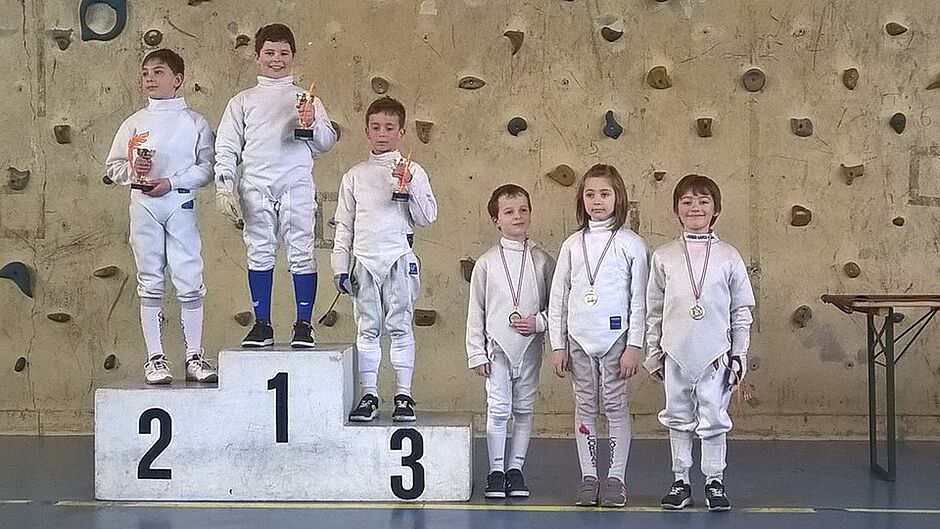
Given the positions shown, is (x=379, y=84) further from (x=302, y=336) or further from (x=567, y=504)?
(x=567, y=504)

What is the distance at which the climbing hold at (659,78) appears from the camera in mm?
5695

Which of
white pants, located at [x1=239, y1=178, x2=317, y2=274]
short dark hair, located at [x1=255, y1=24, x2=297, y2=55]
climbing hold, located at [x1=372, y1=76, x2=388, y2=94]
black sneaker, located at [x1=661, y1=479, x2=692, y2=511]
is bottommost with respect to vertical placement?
black sneaker, located at [x1=661, y1=479, x2=692, y2=511]

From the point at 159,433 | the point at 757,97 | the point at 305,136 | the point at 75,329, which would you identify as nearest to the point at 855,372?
the point at 757,97

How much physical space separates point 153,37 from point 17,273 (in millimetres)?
1510

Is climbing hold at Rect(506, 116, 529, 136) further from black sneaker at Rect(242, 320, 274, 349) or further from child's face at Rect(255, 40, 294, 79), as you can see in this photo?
black sneaker at Rect(242, 320, 274, 349)

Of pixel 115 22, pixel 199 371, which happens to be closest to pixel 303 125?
pixel 199 371

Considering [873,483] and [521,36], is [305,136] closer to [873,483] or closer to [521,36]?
[521,36]

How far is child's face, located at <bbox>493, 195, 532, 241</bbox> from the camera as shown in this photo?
4137 mm

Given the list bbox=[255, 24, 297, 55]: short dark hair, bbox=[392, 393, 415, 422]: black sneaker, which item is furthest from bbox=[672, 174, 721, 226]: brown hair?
bbox=[255, 24, 297, 55]: short dark hair

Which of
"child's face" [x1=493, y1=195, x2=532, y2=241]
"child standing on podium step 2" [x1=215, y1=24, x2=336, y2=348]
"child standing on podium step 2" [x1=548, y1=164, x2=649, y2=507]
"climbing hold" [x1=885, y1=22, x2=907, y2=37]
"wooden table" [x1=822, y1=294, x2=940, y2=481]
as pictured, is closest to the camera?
"child standing on podium step 2" [x1=548, y1=164, x2=649, y2=507]

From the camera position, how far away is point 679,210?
4.02 metres

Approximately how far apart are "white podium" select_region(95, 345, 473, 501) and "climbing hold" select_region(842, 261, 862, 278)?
8.61 ft

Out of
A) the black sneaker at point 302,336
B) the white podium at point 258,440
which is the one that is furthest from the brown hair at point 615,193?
the black sneaker at point 302,336

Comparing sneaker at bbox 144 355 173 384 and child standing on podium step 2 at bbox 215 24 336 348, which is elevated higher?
child standing on podium step 2 at bbox 215 24 336 348
